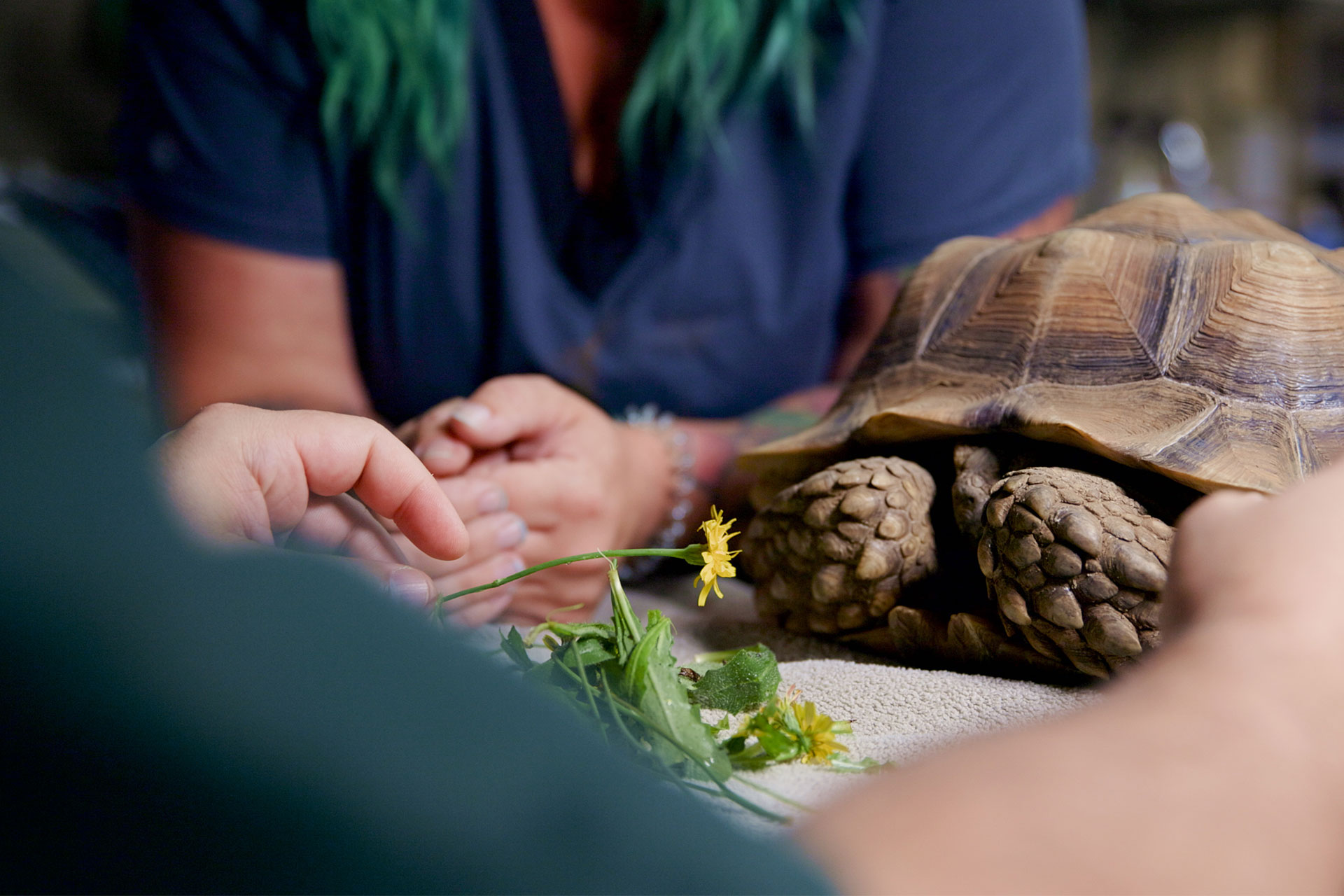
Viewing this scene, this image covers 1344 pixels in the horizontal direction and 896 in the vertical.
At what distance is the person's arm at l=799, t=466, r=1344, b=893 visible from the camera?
0.64 feet

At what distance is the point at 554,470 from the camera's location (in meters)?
0.67

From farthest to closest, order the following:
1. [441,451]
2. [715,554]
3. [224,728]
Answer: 1. [441,451]
2. [715,554]
3. [224,728]

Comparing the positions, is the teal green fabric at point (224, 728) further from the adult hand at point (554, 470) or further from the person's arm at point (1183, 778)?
the adult hand at point (554, 470)

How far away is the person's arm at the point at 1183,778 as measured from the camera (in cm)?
19

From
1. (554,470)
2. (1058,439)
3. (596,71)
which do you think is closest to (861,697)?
(1058,439)

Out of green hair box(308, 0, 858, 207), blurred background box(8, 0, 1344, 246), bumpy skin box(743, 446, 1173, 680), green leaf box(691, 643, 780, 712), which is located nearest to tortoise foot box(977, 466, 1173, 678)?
bumpy skin box(743, 446, 1173, 680)

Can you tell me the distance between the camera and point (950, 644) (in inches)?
20.5

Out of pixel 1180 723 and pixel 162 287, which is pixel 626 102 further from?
pixel 1180 723

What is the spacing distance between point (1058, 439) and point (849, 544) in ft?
0.43

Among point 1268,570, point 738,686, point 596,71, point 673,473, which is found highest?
point 596,71

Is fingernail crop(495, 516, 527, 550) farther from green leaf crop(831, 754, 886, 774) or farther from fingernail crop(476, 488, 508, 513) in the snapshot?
green leaf crop(831, 754, 886, 774)

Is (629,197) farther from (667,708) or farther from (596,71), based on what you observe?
(667,708)

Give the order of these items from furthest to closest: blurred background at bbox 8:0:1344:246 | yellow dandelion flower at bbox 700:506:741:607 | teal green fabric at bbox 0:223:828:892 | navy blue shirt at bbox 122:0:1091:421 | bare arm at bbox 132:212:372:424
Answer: blurred background at bbox 8:0:1344:246 < navy blue shirt at bbox 122:0:1091:421 < bare arm at bbox 132:212:372:424 < yellow dandelion flower at bbox 700:506:741:607 < teal green fabric at bbox 0:223:828:892

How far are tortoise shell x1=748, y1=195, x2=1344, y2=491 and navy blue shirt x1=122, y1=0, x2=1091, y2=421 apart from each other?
0.41m
